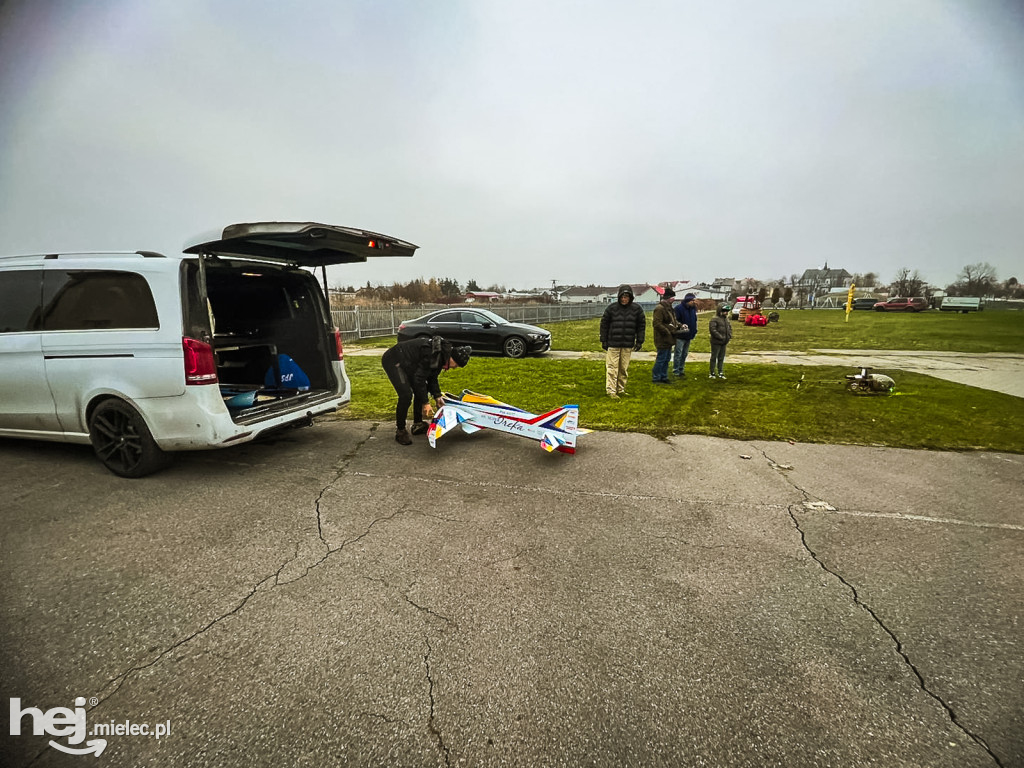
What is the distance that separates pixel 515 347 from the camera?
41.1ft

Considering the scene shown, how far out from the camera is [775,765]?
1.54 meters

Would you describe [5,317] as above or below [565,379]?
above

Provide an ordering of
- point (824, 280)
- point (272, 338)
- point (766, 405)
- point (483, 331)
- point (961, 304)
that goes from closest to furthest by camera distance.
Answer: point (272, 338)
point (766, 405)
point (483, 331)
point (961, 304)
point (824, 280)

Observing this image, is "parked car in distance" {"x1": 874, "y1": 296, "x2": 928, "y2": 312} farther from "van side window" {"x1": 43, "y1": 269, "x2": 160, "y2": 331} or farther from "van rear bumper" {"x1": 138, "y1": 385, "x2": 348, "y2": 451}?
"van side window" {"x1": 43, "y1": 269, "x2": 160, "y2": 331}

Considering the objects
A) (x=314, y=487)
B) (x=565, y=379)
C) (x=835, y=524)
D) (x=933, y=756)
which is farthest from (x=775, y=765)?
(x=565, y=379)

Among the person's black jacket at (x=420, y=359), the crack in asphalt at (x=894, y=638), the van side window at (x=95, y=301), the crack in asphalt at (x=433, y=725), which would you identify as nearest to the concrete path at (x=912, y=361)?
the person's black jacket at (x=420, y=359)

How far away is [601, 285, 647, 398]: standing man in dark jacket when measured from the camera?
6996 mm

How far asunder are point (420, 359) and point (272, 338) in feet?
6.97

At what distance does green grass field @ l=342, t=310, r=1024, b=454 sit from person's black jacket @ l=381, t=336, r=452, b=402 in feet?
4.91

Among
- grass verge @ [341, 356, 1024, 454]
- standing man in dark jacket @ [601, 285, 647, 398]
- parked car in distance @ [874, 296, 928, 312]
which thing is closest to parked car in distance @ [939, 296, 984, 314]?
parked car in distance @ [874, 296, 928, 312]

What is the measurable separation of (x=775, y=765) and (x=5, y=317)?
6.49m

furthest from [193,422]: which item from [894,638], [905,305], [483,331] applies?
[905,305]

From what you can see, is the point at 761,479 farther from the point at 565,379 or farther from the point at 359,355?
the point at 359,355

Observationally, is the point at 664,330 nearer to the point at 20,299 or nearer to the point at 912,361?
the point at 20,299
